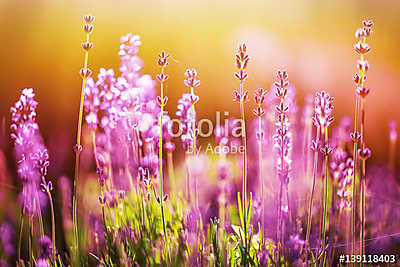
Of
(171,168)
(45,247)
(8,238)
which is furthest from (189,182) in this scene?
(8,238)

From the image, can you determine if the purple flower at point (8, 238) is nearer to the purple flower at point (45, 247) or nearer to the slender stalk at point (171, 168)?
the purple flower at point (45, 247)

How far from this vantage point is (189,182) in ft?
5.27

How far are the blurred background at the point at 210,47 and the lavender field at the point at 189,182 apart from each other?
1.4 inches

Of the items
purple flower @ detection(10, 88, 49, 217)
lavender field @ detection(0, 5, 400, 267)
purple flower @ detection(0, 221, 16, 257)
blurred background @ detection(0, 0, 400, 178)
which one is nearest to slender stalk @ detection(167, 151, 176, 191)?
lavender field @ detection(0, 5, 400, 267)

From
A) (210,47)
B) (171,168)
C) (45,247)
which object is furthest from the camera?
(210,47)

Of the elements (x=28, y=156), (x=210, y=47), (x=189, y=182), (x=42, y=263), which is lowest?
(x=42, y=263)

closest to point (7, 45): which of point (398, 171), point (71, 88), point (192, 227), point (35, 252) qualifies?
point (71, 88)

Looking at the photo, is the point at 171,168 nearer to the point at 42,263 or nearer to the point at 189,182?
the point at 189,182

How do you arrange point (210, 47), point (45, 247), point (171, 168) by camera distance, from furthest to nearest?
point (210, 47), point (171, 168), point (45, 247)

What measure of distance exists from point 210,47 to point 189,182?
771 millimetres

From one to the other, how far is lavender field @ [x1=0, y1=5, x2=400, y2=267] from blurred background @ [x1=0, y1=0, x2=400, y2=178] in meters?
0.04

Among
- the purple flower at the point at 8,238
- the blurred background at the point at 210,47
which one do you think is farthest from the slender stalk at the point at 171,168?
the purple flower at the point at 8,238

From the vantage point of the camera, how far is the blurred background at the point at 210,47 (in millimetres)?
1941

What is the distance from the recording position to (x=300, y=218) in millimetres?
1646
